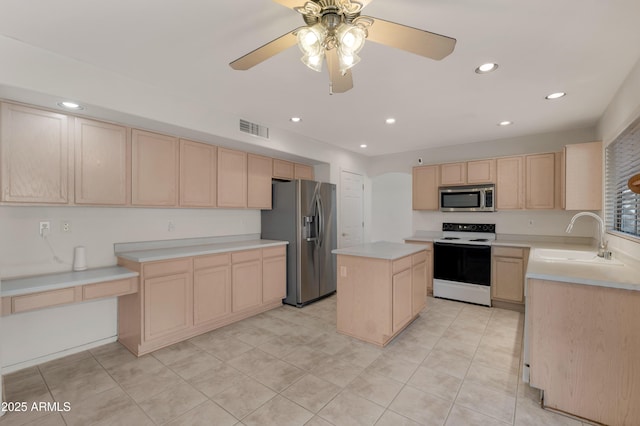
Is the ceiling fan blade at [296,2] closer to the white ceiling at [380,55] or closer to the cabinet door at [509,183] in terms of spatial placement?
the white ceiling at [380,55]

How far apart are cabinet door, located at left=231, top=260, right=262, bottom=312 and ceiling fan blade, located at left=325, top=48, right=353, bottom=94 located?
2.49 metres

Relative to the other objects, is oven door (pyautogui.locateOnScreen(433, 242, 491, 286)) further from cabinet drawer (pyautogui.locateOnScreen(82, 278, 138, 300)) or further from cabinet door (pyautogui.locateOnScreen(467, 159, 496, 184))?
cabinet drawer (pyautogui.locateOnScreen(82, 278, 138, 300))

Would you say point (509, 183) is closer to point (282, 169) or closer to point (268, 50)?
point (282, 169)

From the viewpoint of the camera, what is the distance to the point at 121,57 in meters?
2.20

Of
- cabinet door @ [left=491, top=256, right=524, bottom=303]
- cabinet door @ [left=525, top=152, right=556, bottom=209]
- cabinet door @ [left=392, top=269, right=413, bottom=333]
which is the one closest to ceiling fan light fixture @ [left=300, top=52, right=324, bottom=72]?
cabinet door @ [left=392, top=269, right=413, bottom=333]

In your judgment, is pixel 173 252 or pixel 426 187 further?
pixel 426 187

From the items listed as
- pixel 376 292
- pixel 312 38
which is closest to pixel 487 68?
pixel 312 38

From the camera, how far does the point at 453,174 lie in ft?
15.3

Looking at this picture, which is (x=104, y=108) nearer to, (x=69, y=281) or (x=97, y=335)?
(x=69, y=281)

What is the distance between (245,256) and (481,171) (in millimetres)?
3735

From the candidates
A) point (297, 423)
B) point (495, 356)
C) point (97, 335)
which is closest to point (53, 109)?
point (97, 335)

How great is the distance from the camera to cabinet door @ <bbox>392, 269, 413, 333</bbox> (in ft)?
9.41

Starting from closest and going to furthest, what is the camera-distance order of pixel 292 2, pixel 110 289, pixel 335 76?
1. pixel 292 2
2. pixel 335 76
3. pixel 110 289

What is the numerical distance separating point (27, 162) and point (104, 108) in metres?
0.71
